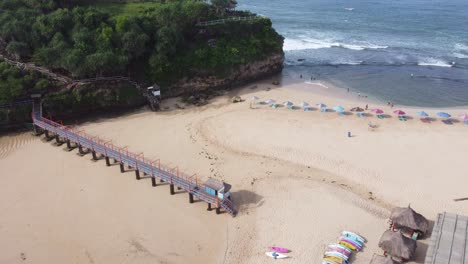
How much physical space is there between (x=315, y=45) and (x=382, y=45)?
45.2 feet

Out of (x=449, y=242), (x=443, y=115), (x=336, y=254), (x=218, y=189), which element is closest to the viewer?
(x=449, y=242)

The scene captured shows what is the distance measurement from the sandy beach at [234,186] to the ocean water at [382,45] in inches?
491

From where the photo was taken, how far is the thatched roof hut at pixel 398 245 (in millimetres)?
21281

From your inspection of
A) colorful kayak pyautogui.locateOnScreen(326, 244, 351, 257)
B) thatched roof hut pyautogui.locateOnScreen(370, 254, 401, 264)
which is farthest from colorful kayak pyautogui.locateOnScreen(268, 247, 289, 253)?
thatched roof hut pyautogui.locateOnScreen(370, 254, 401, 264)

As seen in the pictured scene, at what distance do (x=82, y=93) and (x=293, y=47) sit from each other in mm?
44001

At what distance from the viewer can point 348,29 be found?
82.8 m

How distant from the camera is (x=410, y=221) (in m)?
23.1

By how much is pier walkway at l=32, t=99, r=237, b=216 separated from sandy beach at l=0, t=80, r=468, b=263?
86cm

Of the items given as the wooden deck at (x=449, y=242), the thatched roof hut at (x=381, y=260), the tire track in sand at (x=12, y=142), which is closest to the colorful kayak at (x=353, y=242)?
the thatched roof hut at (x=381, y=260)

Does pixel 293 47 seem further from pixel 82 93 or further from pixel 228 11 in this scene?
pixel 82 93

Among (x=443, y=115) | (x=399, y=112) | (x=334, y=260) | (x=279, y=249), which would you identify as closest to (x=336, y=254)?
(x=334, y=260)

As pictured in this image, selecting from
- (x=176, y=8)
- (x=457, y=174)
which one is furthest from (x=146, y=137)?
(x=457, y=174)

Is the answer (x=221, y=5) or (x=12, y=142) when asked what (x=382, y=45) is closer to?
(x=221, y=5)

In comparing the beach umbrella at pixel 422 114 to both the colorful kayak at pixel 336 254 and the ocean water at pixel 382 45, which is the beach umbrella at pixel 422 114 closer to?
the ocean water at pixel 382 45
